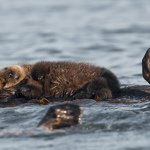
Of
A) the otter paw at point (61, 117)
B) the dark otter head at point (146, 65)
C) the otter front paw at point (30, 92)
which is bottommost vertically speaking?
the otter paw at point (61, 117)

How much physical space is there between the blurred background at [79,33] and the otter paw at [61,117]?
10.6 feet

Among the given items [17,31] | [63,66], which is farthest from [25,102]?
[17,31]

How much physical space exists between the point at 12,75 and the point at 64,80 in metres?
0.80

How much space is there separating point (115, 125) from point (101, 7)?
60.8ft

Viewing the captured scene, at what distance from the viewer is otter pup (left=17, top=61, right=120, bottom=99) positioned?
19.6ft

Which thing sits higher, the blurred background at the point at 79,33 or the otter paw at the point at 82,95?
the blurred background at the point at 79,33

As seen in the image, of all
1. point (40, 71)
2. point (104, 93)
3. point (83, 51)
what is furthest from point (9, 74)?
point (83, 51)

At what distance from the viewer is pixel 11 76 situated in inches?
251

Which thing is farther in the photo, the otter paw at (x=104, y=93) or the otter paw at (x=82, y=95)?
the otter paw at (x=82, y=95)

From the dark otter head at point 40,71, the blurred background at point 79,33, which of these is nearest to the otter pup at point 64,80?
the dark otter head at point 40,71

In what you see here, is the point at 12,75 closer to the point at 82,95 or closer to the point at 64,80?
the point at 64,80

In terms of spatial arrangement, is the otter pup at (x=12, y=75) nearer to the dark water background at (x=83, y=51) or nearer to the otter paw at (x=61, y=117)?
the dark water background at (x=83, y=51)

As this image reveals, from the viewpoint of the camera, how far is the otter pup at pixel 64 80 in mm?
5984

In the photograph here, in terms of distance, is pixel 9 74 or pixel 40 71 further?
pixel 9 74
